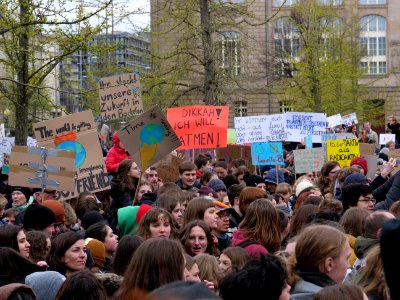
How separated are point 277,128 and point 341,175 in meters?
7.21

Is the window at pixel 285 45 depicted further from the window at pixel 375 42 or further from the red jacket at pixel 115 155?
the red jacket at pixel 115 155

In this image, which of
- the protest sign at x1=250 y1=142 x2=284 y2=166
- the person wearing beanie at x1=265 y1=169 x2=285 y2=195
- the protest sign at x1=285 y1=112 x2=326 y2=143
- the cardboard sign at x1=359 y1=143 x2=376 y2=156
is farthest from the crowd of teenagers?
the protest sign at x1=285 y1=112 x2=326 y2=143

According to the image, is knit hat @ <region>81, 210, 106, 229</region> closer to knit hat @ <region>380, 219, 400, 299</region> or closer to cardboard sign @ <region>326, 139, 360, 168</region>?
knit hat @ <region>380, 219, 400, 299</region>

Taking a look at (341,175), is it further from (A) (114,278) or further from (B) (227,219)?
(A) (114,278)

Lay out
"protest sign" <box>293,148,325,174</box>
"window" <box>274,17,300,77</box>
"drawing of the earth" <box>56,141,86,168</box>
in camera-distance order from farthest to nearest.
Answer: "window" <box>274,17,300,77</box> < "protest sign" <box>293,148,325,174</box> < "drawing of the earth" <box>56,141,86,168</box>

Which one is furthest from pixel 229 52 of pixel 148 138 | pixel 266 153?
pixel 148 138

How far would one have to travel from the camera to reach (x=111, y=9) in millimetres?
19688

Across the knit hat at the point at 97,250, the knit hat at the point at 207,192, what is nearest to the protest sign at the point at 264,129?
the knit hat at the point at 207,192

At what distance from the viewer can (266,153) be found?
18.2 m

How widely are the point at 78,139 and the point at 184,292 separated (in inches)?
379

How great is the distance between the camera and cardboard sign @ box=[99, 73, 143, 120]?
14.9 metres

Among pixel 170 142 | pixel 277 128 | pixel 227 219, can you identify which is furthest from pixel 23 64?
pixel 227 219

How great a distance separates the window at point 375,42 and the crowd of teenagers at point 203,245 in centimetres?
5496

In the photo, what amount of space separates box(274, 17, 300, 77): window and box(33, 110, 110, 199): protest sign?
35.9 m
